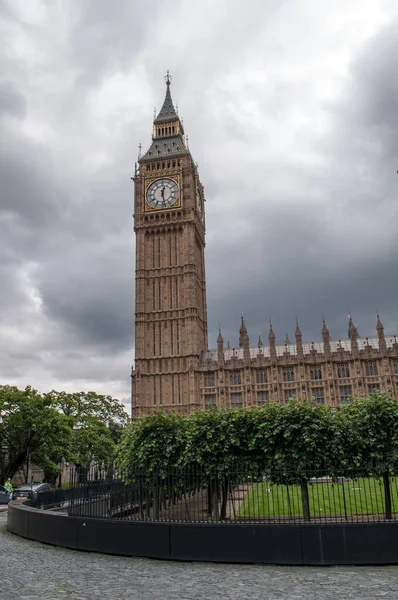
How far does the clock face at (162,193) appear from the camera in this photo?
79.8 meters

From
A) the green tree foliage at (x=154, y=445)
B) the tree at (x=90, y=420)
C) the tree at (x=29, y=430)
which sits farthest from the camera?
the tree at (x=90, y=420)

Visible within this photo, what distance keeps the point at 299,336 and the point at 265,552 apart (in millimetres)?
60001

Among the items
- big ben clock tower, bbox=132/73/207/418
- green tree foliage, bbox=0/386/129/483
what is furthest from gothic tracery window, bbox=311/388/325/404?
green tree foliage, bbox=0/386/129/483

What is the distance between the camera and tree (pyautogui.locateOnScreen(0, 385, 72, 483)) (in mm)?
41938

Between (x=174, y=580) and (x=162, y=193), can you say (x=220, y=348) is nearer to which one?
(x=162, y=193)

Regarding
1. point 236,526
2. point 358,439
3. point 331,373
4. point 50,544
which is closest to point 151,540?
point 236,526

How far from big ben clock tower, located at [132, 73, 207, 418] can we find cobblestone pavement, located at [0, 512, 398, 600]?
56815 mm

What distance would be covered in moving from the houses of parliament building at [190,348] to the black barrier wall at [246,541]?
54473 millimetres

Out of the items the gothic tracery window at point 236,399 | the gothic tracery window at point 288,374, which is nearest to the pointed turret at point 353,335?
the gothic tracery window at point 288,374

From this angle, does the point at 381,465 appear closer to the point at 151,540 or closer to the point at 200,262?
the point at 151,540

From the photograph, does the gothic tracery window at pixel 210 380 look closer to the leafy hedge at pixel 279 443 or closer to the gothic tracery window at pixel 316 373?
the gothic tracery window at pixel 316 373

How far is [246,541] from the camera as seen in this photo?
13609mm

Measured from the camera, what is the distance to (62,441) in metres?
43.2

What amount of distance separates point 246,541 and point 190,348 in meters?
59.0
